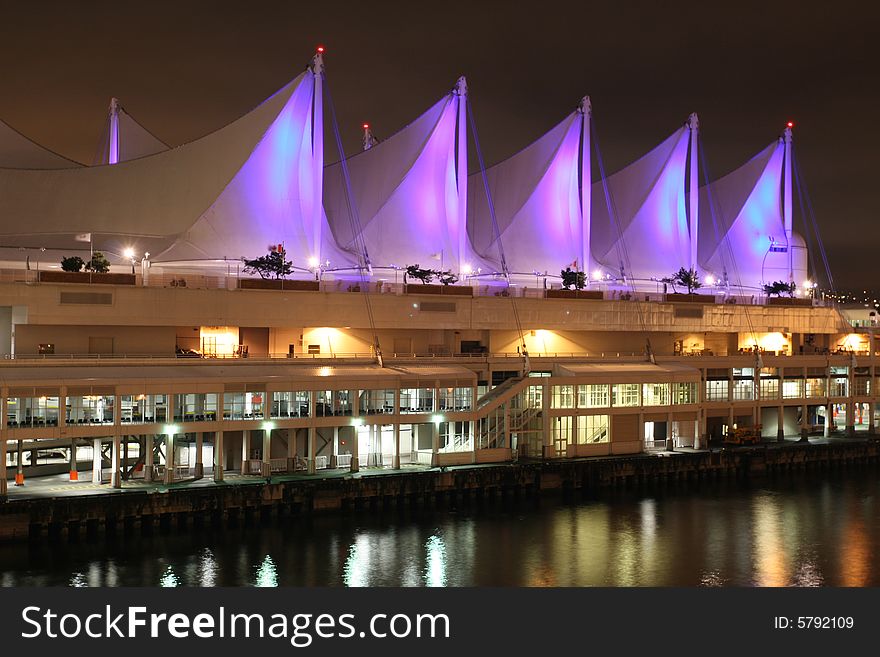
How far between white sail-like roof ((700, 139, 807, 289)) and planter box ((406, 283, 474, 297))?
73.9 ft

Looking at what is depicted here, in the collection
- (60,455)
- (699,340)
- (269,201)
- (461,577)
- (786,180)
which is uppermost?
(786,180)

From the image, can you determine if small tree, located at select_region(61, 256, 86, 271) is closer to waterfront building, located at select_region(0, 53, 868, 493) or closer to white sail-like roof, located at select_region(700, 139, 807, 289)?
waterfront building, located at select_region(0, 53, 868, 493)

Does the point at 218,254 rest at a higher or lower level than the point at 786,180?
lower

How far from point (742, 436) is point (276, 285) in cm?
2189

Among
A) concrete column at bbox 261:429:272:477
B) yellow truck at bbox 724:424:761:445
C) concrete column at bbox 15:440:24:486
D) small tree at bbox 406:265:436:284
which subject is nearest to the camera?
concrete column at bbox 15:440:24:486

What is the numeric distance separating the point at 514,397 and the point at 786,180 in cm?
3301

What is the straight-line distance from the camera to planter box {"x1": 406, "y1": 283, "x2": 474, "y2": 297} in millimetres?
50719

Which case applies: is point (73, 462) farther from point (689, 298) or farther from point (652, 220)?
point (652, 220)

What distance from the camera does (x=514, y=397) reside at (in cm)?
4516

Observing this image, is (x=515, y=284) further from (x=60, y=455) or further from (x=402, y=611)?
(x=402, y=611)

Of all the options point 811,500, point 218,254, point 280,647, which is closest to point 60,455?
point 218,254

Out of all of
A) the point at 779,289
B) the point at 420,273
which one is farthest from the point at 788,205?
the point at 420,273

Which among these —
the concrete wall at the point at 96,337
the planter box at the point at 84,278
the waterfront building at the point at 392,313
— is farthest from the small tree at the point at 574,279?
the planter box at the point at 84,278

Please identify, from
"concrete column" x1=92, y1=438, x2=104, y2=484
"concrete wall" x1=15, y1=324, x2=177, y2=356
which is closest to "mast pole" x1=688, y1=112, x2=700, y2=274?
"concrete wall" x1=15, y1=324, x2=177, y2=356
